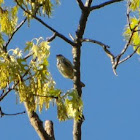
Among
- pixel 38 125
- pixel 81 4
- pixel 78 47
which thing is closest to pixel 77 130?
pixel 38 125

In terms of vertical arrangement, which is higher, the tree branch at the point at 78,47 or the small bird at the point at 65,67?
the small bird at the point at 65,67

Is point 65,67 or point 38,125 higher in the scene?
point 65,67

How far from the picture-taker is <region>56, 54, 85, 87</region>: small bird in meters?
4.58

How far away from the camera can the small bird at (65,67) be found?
4578mm

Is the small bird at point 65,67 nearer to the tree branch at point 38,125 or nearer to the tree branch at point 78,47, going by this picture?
the tree branch at point 38,125

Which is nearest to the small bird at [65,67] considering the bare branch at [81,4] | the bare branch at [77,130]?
the bare branch at [77,130]

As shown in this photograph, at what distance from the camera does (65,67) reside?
15.3ft

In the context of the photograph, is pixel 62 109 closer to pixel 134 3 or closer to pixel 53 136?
pixel 53 136

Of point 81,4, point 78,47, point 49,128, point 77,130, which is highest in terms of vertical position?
point 81,4

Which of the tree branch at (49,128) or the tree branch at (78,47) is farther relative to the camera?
the tree branch at (49,128)

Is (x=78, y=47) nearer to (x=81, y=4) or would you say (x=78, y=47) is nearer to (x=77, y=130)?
(x=81, y=4)

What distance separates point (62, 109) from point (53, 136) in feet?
2.04

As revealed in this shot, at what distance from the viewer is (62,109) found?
11.6 ft

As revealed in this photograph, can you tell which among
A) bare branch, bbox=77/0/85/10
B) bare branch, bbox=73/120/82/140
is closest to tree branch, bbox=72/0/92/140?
bare branch, bbox=77/0/85/10
